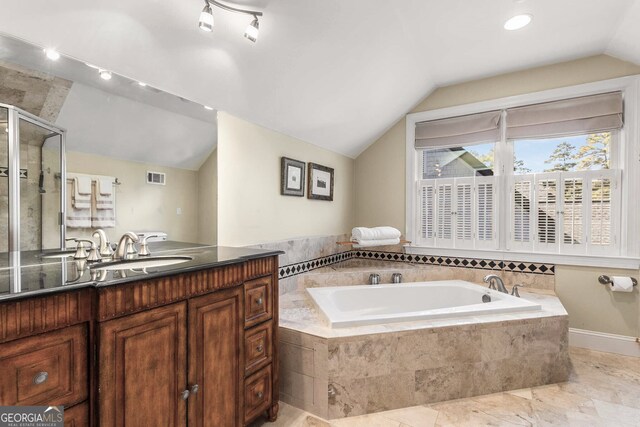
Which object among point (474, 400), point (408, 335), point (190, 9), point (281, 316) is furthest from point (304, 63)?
point (474, 400)

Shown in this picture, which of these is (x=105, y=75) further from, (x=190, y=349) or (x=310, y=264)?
(x=310, y=264)

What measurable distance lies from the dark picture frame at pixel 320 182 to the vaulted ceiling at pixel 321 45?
0.27 metres

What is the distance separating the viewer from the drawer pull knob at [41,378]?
2.69 ft

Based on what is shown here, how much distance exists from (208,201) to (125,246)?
1.97 feet

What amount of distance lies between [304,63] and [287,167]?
0.86m

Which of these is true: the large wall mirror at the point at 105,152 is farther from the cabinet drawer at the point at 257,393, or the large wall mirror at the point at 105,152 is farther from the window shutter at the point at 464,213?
the window shutter at the point at 464,213

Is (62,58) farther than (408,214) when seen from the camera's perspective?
No

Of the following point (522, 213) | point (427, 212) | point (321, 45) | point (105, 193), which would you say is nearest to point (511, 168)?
point (522, 213)

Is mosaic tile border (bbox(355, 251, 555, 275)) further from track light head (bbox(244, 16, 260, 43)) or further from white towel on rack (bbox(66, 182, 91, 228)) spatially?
white towel on rack (bbox(66, 182, 91, 228))

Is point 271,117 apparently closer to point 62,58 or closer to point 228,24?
point 228,24

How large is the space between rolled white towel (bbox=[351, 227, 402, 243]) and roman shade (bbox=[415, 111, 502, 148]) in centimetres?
97

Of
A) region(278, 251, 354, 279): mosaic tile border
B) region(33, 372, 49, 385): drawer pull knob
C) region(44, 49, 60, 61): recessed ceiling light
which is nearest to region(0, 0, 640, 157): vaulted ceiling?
region(44, 49, 60, 61): recessed ceiling light

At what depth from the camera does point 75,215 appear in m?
1.40

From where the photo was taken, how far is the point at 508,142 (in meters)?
2.94
